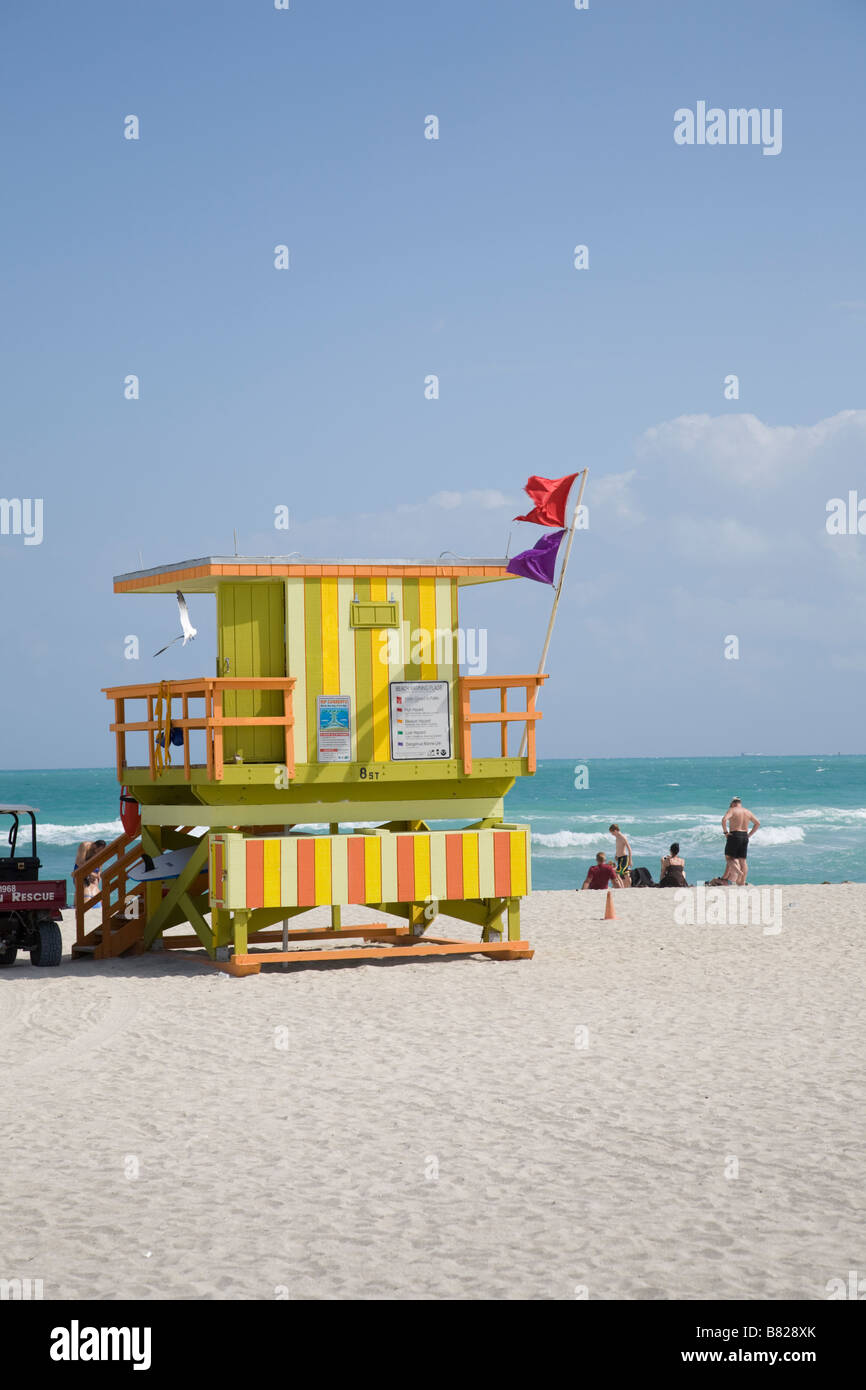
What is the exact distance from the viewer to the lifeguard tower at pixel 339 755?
14.9 m

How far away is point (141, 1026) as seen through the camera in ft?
39.4

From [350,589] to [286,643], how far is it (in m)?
0.90

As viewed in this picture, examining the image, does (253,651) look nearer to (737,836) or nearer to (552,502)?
(552,502)

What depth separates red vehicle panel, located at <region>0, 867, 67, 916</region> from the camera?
52.0 feet

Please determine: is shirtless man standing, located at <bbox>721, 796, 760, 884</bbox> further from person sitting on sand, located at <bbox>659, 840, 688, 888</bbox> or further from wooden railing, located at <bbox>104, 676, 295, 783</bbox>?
wooden railing, located at <bbox>104, 676, 295, 783</bbox>

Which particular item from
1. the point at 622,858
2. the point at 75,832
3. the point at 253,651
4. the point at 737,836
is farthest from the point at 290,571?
the point at 75,832

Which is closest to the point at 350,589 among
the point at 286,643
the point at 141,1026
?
the point at 286,643

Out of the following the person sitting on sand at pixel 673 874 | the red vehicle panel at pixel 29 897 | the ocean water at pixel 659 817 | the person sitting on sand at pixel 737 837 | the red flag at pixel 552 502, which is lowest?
the ocean water at pixel 659 817

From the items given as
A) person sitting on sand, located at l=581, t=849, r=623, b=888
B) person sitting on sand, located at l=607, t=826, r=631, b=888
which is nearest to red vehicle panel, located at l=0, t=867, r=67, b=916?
person sitting on sand, located at l=581, t=849, r=623, b=888

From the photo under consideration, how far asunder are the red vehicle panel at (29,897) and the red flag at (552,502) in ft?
21.8

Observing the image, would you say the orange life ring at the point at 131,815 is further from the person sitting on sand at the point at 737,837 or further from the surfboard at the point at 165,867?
the person sitting on sand at the point at 737,837

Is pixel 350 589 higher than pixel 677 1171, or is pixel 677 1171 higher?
pixel 350 589

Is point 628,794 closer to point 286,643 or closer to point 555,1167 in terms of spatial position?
point 286,643

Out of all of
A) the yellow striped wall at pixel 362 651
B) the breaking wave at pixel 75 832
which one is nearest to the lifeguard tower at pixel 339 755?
the yellow striped wall at pixel 362 651
